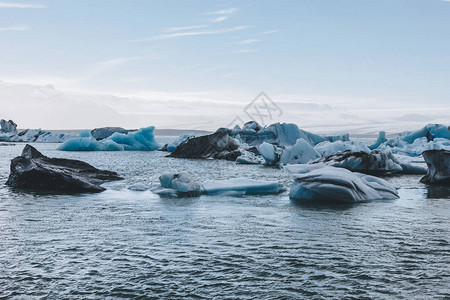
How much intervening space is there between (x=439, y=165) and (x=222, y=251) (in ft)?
40.9

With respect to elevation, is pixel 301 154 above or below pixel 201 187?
above

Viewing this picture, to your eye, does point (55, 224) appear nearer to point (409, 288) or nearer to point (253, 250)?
point (253, 250)

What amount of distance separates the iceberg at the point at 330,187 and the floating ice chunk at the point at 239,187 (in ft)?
4.05

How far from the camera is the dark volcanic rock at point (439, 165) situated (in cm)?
1500

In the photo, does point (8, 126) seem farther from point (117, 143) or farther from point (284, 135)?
point (284, 135)

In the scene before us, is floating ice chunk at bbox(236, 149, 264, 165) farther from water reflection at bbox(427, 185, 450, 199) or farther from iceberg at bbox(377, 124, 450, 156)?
water reflection at bbox(427, 185, 450, 199)

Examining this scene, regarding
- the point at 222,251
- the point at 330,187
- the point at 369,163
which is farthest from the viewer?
the point at 369,163

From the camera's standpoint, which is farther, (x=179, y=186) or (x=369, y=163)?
(x=369, y=163)

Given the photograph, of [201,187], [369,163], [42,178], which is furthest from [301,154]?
[42,178]

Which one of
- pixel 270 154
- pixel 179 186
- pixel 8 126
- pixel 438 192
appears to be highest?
pixel 8 126

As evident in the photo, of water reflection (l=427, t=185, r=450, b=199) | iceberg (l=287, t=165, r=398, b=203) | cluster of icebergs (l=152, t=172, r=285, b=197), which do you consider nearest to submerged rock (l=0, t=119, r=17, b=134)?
cluster of icebergs (l=152, t=172, r=285, b=197)

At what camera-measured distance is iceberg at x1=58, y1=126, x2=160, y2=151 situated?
44.6 metres

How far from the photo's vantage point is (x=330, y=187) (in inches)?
388

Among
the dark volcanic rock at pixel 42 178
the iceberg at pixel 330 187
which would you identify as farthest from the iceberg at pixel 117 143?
the iceberg at pixel 330 187
